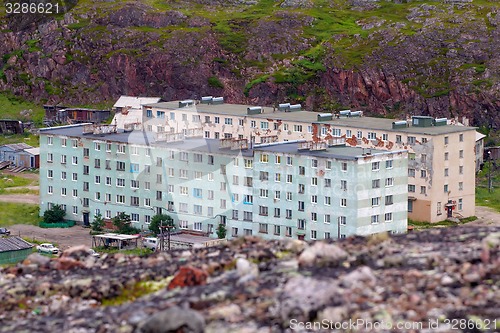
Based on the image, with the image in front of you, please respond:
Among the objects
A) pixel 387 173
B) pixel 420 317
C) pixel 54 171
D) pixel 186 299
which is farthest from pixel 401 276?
pixel 54 171

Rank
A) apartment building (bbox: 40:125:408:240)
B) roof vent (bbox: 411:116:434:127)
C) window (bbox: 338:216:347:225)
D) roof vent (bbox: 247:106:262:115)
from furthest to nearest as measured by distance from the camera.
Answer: roof vent (bbox: 247:106:262:115) < roof vent (bbox: 411:116:434:127) < apartment building (bbox: 40:125:408:240) < window (bbox: 338:216:347:225)

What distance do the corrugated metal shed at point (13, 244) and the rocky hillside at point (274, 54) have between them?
4839 cm

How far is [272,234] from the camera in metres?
72.9

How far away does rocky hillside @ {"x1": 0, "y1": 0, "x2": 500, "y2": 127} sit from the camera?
4459 inches

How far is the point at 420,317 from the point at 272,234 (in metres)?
48.7

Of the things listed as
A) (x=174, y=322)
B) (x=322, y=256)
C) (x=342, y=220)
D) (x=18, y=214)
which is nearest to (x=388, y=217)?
(x=342, y=220)

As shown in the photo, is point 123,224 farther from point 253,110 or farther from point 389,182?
point 253,110

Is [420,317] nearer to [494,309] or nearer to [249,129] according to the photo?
[494,309]

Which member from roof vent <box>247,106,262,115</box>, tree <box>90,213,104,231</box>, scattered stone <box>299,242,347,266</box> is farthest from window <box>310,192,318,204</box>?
scattered stone <box>299,242,347,266</box>

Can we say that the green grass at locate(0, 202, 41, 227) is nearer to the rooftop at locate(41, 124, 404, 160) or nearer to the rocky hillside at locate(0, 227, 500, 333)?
the rooftop at locate(41, 124, 404, 160)

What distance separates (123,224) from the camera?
78.4 meters

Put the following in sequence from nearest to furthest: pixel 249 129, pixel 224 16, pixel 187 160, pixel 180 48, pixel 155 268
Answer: pixel 155 268 < pixel 187 160 < pixel 249 129 < pixel 180 48 < pixel 224 16

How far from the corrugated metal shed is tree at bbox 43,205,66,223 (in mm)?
10522

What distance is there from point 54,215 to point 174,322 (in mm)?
58424
